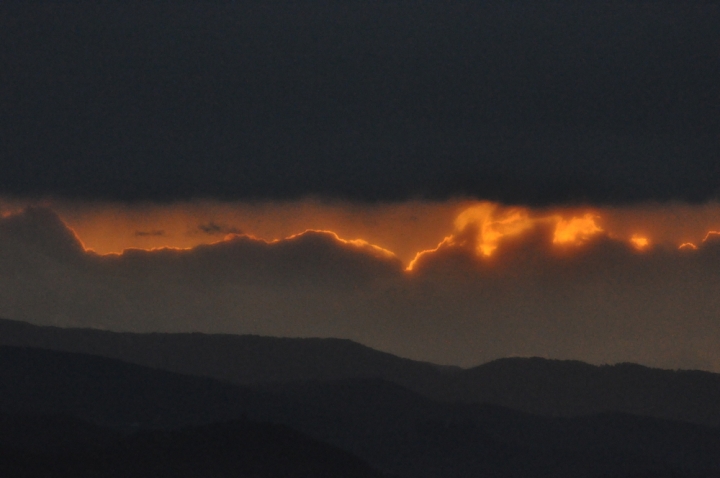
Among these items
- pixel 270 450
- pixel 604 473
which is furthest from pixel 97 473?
pixel 604 473

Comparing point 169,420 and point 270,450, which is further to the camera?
point 169,420

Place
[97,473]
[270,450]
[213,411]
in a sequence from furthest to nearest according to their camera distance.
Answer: [213,411] < [270,450] < [97,473]

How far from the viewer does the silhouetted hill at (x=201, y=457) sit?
115m

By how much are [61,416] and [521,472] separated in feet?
231

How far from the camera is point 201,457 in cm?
12438

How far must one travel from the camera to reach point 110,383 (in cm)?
→ 19938

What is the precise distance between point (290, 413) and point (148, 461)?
71792mm

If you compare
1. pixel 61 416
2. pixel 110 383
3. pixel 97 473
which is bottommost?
pixel 97 473

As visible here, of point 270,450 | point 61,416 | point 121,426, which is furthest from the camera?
point 121,426

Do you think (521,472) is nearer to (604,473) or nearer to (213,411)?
(604,473)

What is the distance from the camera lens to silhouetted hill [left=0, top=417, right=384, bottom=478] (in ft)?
379

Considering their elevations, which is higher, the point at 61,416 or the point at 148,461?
the point at 61,416

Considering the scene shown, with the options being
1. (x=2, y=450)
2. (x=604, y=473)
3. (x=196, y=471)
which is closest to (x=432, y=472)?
(x=604, y=473)

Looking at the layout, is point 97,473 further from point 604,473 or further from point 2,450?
point 604,473
